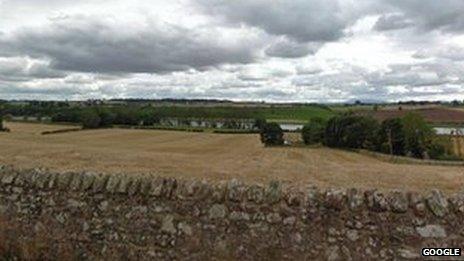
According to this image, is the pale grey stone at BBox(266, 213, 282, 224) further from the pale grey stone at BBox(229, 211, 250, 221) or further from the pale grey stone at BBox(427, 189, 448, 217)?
the pale grey stone at BBox(427, 189, 448, 217)

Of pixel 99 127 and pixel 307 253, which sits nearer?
pixel 307 253

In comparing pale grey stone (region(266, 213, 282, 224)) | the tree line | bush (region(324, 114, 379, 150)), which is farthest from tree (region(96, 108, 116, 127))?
pale grey stone (region(266, 213, 282, 224))

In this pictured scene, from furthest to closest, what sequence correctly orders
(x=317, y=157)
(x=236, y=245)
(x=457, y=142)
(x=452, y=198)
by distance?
(x=457, y=142), (x=317, y=157), (x=236, y=245), (x=452, y=198)

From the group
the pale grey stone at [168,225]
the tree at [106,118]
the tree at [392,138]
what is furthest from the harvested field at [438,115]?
the pale grey stone at [168,225]

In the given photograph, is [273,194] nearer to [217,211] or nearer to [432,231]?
[217,211]

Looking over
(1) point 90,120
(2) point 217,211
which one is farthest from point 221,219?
(1) point 90,120

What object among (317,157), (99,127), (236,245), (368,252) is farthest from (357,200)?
(99,127)

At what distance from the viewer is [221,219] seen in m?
7.02

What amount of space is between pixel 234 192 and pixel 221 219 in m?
0.36

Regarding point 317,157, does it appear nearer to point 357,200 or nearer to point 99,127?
point 99,127

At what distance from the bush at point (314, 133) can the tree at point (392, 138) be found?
10.5 m

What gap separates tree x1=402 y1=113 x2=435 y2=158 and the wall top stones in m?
68.2

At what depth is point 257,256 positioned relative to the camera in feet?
22.4

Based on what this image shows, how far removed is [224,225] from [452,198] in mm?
2646
